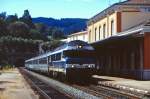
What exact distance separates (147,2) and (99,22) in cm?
991

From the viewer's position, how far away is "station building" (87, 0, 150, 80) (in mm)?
36625

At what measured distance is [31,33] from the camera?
167m

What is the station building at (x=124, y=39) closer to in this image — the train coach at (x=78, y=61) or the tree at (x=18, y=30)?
the train coach at (x=78, y=61)

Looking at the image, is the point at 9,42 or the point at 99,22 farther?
the point at 9,42

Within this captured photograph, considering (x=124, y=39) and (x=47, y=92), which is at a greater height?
(x=124, y=39)

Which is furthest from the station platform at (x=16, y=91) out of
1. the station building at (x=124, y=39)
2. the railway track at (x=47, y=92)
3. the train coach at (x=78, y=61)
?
the station building at (x=124, y=39)

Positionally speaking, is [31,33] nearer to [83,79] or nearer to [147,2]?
[147,2]

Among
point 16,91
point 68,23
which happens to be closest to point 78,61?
point 16,91

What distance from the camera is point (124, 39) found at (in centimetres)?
3784

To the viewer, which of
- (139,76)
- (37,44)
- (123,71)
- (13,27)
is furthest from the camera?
(13,27)

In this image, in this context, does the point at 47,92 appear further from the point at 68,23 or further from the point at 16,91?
the point at 68,23

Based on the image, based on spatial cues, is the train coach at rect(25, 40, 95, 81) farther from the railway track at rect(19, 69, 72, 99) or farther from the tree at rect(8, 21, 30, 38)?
the tree at rect(8, 21, 30, 38)

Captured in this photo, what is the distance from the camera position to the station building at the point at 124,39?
3662 centimetres

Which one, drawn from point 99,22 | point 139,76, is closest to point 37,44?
point 99,22
